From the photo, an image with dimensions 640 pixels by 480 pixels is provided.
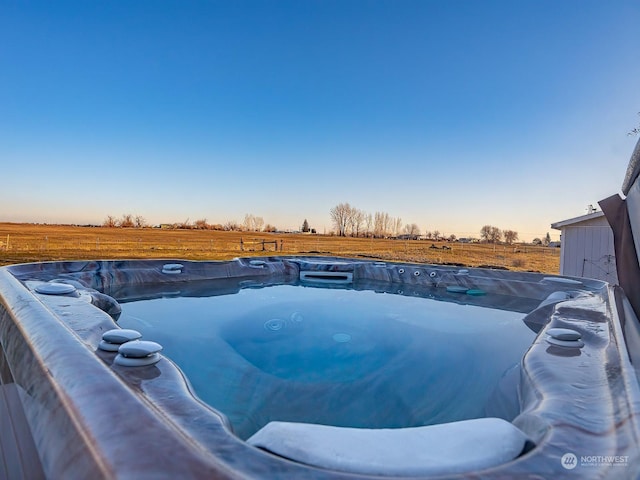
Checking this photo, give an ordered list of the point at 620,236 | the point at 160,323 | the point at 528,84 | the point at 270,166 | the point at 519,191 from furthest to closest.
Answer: the point at 270,166, the point at 519,191, the point at 528,84, the point at 160,323, the point at 620,236

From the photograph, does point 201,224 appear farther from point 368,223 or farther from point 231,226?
point 368,223

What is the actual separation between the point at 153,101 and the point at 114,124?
10.4ft

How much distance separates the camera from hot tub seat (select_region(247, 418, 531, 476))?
0.72 metres

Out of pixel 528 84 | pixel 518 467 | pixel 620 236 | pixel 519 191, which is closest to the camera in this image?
pixel 518 467

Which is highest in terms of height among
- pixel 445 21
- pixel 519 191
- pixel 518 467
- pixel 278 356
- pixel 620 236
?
pixel 445 21

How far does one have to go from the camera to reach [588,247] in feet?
24.1

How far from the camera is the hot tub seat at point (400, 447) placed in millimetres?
716

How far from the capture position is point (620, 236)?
101 inches

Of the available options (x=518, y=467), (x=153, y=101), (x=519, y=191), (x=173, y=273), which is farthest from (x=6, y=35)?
(x=519, y=191)

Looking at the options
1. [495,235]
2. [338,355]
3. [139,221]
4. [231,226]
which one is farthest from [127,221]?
[338,355]

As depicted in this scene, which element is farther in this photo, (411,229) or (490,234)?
(411,229)

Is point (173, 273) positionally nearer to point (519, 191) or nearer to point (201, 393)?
point (201, 393)

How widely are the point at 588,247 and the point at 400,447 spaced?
8716 millimetres

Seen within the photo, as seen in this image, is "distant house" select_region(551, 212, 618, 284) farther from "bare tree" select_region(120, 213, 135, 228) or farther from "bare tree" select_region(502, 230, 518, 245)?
"bare tree" select_region(120, 213, 135, 228)
